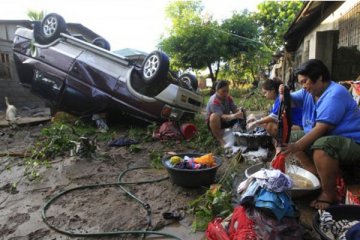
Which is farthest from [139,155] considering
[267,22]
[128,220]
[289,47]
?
[267,22]

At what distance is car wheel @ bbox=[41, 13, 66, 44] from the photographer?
26.8 ft

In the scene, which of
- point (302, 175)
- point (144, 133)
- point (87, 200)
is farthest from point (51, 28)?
point (302, 175)

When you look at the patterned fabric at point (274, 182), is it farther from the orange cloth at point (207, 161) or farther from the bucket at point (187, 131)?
the bucket at point (187, 131)

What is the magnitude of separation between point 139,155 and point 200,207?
8.49 ft

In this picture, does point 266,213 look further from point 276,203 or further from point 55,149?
point 55,149

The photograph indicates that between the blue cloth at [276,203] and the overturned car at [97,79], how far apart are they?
4.64m

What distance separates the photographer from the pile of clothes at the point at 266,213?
214 centimetres

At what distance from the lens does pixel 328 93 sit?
2.81 metres

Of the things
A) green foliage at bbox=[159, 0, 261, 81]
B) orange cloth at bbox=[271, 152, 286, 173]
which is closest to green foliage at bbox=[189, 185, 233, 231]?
orange cloth at bbox=[271, 152, 286, 173]

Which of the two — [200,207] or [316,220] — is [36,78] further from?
[316,220]

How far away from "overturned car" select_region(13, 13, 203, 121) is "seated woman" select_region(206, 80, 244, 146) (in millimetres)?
1531

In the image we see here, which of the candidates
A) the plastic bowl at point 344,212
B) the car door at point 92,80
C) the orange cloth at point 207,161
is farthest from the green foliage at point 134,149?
the plastic bowl at point 344,212

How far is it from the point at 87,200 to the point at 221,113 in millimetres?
2646

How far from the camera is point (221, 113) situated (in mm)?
5285
